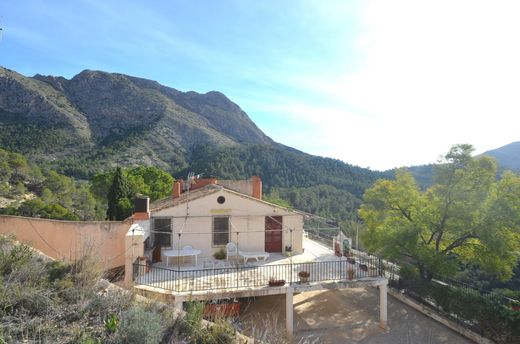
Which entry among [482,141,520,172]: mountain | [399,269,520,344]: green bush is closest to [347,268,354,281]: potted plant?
[399,269,520,344]: green bush

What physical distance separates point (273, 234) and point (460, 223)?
28.4 ft

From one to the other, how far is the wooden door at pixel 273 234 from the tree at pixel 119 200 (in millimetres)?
11410

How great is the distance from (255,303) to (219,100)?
148 meters

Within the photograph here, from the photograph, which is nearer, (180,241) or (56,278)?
(56,278)

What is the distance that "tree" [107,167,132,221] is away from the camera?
24.1 metres

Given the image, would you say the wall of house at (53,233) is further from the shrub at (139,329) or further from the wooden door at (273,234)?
the shrub at (139,329)

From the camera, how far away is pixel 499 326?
12805 millimetres

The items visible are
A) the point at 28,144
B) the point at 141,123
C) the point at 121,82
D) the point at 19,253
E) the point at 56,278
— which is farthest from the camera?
the point at 121,82

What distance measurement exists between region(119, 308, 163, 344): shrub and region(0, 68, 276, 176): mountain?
64.3 m

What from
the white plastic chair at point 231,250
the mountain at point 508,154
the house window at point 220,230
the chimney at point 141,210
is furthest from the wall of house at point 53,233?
the mountain at point 508,154

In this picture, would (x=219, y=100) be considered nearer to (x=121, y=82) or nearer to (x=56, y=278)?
(x=121, y=82)

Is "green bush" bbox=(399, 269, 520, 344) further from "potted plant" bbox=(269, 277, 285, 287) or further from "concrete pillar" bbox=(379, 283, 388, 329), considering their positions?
"potted plant" bbox=(269, 277, 285, 287)

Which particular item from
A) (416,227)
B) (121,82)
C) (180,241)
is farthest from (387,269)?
(121,82)

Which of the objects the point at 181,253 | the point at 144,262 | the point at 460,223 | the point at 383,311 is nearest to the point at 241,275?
the point at 181,253
